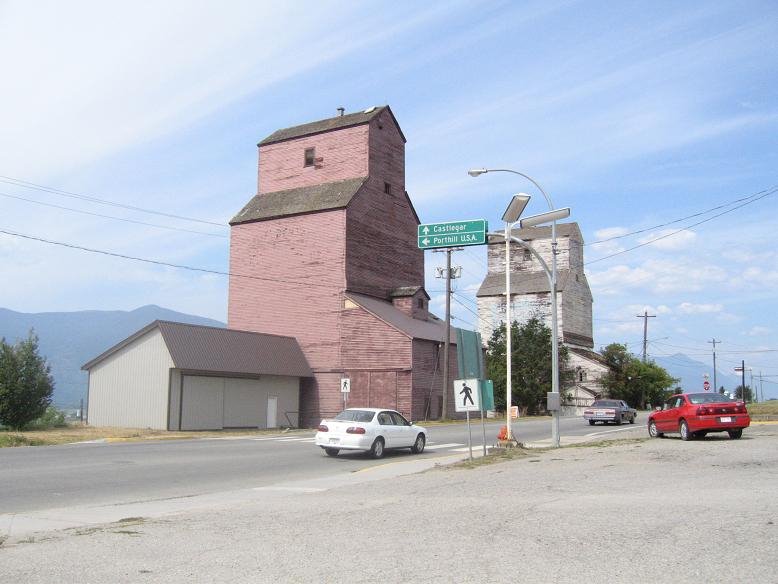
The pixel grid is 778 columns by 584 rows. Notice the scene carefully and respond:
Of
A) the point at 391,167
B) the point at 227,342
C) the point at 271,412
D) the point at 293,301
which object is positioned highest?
the point at 391,167

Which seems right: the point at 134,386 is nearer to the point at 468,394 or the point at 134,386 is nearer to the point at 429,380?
the point at 429,380

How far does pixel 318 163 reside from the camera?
56.7 metres

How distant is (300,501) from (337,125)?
152ft

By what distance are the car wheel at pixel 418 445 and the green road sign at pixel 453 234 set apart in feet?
20.2

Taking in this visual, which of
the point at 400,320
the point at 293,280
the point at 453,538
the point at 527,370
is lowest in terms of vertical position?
the point at 453,538

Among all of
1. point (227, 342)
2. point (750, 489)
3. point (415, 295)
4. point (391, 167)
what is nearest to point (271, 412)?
point (227, 342)

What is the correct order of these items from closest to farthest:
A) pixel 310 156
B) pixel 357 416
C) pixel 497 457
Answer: pixel 497 457
pixel 357 416
pixel 310 156

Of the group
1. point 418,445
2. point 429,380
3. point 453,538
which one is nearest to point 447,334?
point 429,380

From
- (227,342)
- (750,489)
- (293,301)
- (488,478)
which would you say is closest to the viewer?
(750,489)

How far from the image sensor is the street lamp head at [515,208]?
23.0 meters

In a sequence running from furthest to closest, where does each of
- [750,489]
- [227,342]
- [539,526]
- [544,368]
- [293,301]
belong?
[544,368] → [293,301] → [227,342] → [750,489] → [539,526]

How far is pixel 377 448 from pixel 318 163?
37138 mm

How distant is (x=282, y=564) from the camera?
25.3ft

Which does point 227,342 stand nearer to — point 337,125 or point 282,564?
point 337,125
